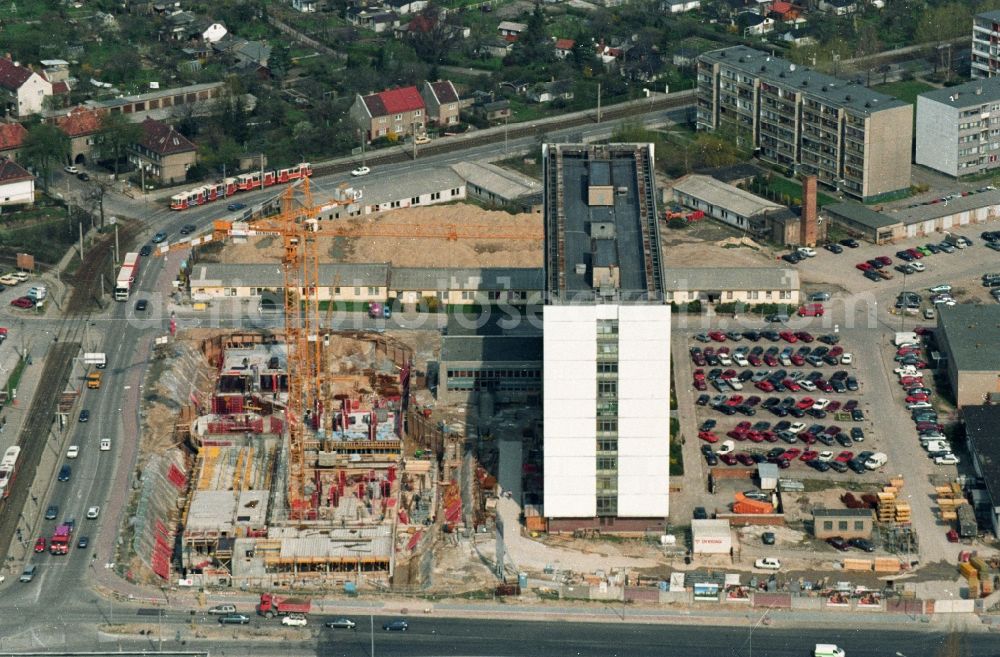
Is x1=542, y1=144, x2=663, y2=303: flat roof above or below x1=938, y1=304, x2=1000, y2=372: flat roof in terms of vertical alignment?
above

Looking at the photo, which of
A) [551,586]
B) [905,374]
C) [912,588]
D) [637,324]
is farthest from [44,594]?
[905,374]

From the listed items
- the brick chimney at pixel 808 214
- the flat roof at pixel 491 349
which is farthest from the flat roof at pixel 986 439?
the brick chimney at pixel 808 214

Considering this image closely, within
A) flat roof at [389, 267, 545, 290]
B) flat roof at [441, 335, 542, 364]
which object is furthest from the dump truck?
flat roof at [389, 267, 545, 290]

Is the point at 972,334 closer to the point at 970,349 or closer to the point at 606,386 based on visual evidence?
the point at 970,349

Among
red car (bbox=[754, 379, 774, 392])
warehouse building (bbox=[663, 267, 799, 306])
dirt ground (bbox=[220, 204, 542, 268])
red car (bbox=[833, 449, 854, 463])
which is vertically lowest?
red car (bbox=[833, 449, 854, 463])

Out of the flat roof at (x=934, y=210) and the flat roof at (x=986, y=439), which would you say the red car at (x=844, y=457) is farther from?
the flat roof at (x=934, y=210)

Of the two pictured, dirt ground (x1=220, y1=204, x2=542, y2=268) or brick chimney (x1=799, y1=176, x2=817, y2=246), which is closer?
dirt ground (x1=220, y1=204, x2=542, y2=268)

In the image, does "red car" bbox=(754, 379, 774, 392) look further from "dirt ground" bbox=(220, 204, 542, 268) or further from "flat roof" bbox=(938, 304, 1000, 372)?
"dirt ground" bbox=(220, 204, 542, 268)

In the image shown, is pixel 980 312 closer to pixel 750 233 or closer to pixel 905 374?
pixel 905 374
